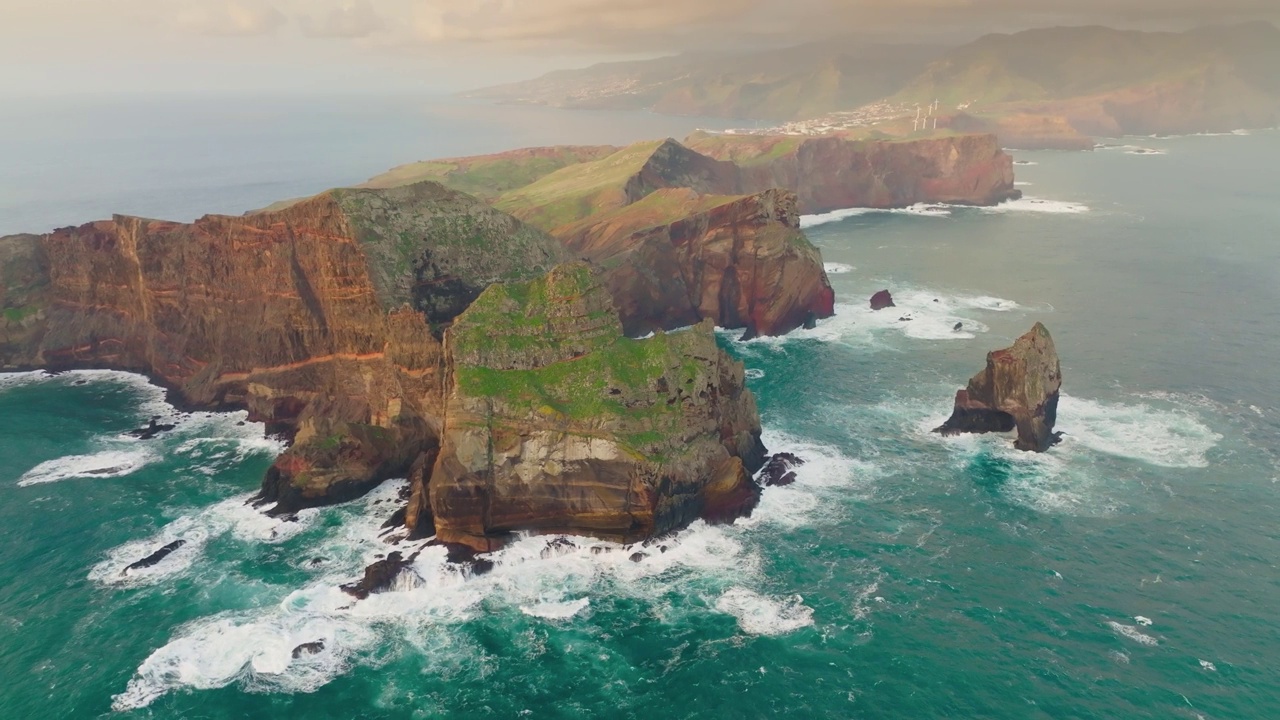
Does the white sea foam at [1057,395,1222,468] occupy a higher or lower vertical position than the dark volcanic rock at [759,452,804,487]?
lower

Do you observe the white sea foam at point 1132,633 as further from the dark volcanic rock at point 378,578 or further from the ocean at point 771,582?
the dark volcanic rock at point 378,578

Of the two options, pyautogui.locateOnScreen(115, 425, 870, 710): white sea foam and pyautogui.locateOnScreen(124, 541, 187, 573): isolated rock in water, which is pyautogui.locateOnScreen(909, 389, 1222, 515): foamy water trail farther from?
pyautogui.locateOnScreen(124, 541, 187, 573): isolated rock in water

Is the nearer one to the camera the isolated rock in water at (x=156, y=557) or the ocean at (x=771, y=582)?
the ocean at (x=771, y=582)

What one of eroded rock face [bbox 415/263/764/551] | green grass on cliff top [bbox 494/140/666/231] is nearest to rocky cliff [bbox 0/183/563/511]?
eroded rock face [bbox 415/263/764/551]

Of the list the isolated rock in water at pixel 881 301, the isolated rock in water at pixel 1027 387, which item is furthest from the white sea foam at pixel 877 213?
the isolated rock in water at pixel 1027 387

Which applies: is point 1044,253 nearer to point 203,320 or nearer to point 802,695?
point 802,695

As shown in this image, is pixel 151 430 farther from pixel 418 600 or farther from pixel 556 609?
pixel 556 609
